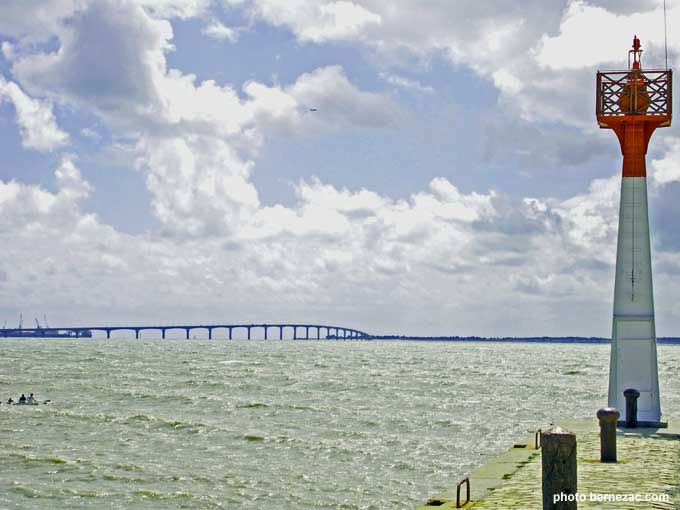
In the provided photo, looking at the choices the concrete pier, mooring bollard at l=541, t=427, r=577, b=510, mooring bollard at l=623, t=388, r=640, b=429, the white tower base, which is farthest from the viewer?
the white tower base

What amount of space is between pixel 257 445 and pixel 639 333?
14652 millimetres

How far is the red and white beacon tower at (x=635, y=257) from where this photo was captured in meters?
26.2

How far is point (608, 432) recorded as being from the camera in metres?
19.9

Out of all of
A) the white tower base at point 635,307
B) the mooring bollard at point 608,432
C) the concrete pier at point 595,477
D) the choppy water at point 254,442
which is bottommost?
the choppy water at point 254,442

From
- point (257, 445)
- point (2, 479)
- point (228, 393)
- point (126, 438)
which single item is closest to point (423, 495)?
point (257, 445)

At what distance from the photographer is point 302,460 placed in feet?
97.4

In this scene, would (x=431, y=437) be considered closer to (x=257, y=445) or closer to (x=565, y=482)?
(x=257, y=445)

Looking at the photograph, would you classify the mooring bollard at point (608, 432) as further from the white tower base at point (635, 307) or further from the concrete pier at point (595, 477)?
the white tower base at point (635, 307)

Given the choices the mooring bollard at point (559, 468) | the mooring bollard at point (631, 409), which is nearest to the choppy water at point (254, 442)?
the mooring bollard at point (631, 409)

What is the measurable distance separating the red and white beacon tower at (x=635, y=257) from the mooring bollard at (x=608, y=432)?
22.0 ft

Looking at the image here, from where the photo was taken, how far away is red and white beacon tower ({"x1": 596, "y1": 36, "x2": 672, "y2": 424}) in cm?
2617

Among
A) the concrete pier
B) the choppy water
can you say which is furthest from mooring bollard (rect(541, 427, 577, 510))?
the choppy water

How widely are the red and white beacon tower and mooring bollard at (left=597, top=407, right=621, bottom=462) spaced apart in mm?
6701

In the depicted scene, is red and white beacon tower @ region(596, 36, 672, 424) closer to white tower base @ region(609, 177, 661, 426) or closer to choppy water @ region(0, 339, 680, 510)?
white tower base @ region(609, 177, 661, 426)
